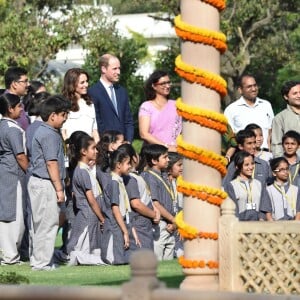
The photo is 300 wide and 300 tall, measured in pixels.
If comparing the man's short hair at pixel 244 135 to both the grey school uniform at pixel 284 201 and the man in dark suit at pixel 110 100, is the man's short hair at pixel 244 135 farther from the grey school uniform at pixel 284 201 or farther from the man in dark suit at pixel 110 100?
the man in dark suit at pixel 110 100

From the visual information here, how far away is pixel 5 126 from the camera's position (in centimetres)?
1417

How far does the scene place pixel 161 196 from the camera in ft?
50.8

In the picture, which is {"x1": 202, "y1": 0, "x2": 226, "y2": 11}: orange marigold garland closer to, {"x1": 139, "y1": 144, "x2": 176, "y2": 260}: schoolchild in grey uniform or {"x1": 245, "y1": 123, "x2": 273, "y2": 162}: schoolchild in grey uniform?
{"x1": 139, "y1": 144, "x2": 176, "y2": 260}: schoolchild in grey uniform

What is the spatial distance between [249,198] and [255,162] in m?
0.71

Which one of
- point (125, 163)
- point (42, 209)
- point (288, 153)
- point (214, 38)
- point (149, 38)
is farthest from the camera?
point (149, 38)

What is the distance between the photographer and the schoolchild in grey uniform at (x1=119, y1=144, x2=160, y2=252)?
14.8m

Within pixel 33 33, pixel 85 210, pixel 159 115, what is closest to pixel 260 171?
pixel 159 115

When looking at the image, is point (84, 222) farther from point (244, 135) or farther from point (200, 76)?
point (200, 76)

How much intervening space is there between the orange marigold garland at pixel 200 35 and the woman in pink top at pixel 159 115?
6227 millimetres

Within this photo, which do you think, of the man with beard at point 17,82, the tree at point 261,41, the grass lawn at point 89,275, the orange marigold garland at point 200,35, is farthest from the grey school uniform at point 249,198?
the tree at point 261,41

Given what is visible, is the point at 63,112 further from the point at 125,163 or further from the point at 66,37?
the point at 66,37

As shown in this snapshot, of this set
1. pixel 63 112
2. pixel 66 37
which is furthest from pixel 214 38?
pixel 66 37

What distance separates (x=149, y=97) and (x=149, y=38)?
41.6m

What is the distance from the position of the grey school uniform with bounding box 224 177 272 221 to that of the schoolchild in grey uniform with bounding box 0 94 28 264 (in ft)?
8.14
